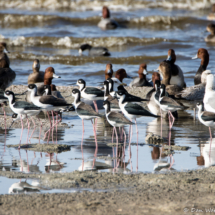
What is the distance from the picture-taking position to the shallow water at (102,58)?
20.8 feet

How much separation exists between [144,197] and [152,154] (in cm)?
216

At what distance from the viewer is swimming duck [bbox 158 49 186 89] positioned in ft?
42.3

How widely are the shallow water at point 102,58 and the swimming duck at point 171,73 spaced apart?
1.24 meters

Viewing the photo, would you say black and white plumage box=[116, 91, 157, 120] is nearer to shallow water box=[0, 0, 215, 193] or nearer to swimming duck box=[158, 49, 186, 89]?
shallow water box=[0, 0, 215, 193]

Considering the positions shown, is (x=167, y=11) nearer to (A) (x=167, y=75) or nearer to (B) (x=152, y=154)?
(A) (x=167, y=75)

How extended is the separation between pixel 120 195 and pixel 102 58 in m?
16.4

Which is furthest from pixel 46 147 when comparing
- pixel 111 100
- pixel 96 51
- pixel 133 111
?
pixel 96 51

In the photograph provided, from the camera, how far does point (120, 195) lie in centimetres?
467

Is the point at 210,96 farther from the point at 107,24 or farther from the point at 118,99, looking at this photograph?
the point at 107,24

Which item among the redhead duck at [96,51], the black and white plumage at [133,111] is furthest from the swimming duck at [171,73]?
the redhead duck at [96,51]

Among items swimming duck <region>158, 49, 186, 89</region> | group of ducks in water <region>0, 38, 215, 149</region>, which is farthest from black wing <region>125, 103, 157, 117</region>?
swimming duck <region>158, 49, 186, 89</region>

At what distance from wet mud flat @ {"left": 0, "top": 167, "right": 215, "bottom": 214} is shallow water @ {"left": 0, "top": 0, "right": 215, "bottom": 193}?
52cm

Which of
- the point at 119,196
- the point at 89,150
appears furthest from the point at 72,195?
the point at 89,150

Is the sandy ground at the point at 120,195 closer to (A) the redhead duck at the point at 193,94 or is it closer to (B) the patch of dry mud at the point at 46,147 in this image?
(B) the patch of dry mud at the point at 46,147
